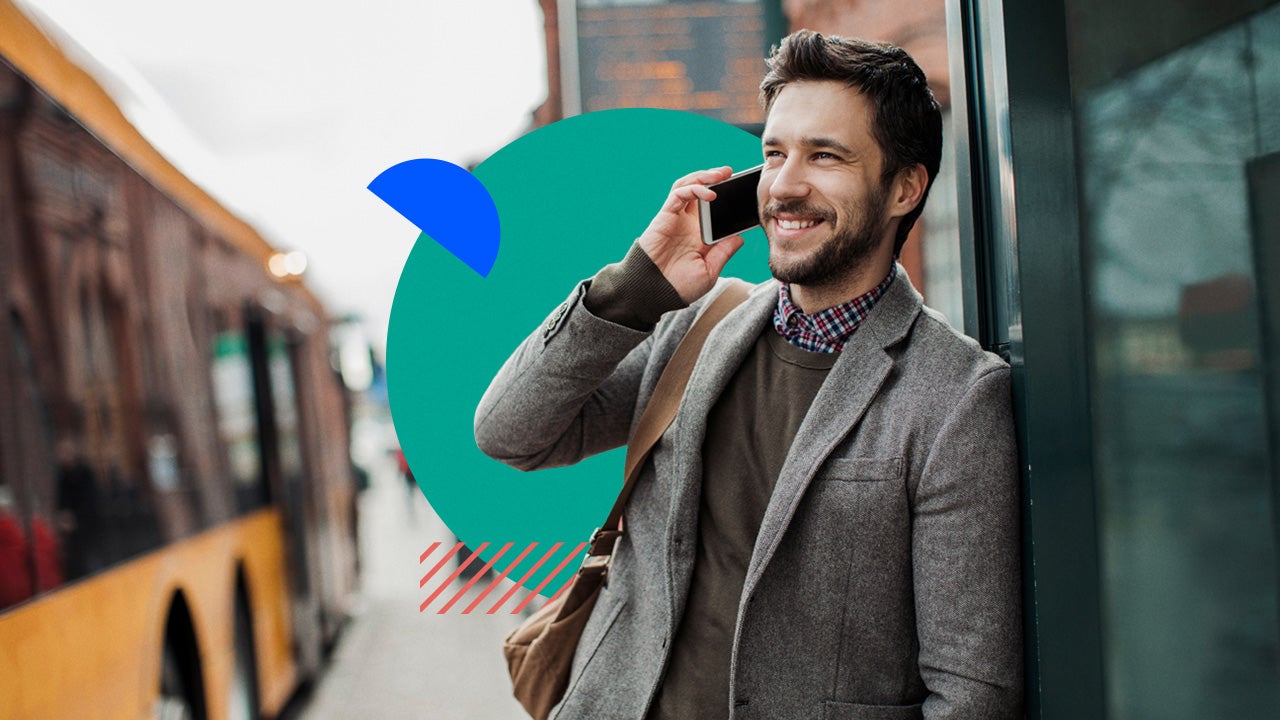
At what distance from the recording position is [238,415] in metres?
5.82

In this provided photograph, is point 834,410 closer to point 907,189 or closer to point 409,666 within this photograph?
point 907,189

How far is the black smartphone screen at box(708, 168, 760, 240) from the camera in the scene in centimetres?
202

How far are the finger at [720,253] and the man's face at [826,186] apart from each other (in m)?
0.20

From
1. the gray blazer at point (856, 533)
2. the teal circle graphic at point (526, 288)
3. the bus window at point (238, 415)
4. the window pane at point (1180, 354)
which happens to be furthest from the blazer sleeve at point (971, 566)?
the bus window at point (238, 415)

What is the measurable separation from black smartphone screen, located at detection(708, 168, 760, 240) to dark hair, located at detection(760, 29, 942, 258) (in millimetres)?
232

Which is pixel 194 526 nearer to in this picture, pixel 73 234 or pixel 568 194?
pixel 73 234

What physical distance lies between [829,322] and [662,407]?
0.36 m

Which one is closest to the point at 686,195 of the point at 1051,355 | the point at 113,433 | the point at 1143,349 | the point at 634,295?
the point at 634,295

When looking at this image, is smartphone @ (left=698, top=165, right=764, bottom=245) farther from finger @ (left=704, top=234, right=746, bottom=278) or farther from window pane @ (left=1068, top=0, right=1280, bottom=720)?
window pane @ (left=1068, top=0, right=1280, bottom=720)

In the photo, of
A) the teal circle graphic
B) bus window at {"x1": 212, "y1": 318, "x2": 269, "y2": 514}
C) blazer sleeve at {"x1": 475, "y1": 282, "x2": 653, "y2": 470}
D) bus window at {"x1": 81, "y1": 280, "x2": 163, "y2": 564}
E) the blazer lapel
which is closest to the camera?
the blazer lapel

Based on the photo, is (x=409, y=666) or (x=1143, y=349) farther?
(x=409, y=666)

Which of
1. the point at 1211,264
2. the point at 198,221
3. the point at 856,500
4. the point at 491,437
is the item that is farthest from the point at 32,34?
the point at 1211,264

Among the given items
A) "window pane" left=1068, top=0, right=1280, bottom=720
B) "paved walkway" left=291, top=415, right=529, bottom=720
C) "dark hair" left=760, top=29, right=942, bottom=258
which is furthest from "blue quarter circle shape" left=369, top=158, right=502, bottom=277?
"paved walkway" left=291, top=415, right=529, bottom=720

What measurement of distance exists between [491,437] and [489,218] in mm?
607
